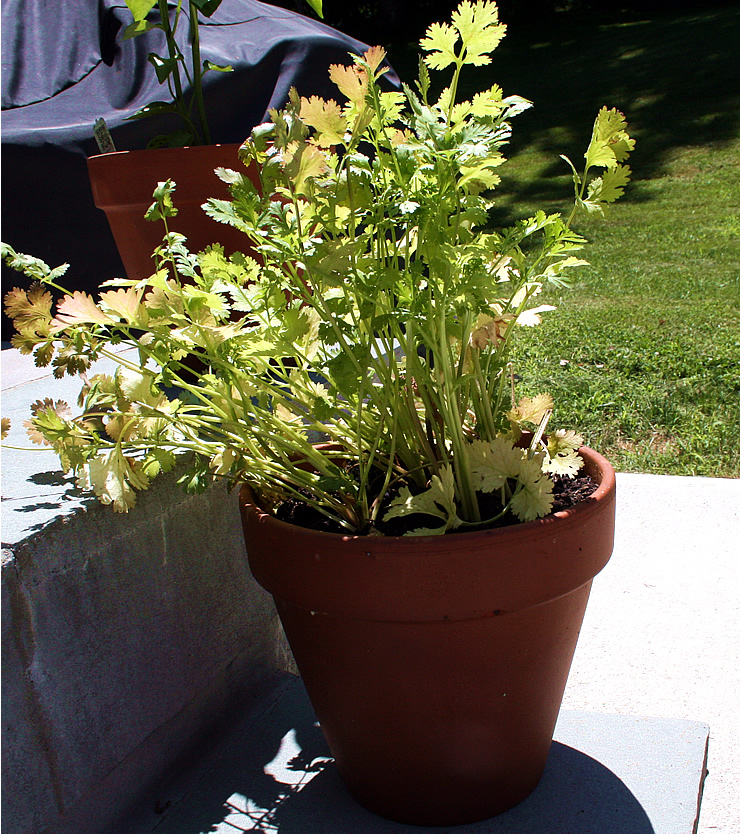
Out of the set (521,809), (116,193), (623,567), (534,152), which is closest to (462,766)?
(521,809)

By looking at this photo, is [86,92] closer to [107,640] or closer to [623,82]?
[107,640]

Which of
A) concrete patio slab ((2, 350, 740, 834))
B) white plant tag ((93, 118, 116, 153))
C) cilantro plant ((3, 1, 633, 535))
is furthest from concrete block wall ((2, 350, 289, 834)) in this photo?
white plant tag ((93, 118, 116, 153))

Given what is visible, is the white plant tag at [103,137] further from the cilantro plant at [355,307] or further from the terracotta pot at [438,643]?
the terracotta pot at [438,643]

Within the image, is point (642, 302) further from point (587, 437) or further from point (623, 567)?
point (623, 567)

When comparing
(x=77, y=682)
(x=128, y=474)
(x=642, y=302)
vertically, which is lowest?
(x=642, y=302)

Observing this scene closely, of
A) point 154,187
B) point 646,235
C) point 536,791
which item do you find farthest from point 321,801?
point 646,235

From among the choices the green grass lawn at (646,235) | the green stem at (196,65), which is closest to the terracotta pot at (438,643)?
the green stem at (196,65)

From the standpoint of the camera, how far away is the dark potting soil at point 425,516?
1.09 metres

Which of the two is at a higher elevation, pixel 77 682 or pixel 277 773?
pixel 77 682

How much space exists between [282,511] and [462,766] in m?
0.43

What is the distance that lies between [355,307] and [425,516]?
11.8 inches

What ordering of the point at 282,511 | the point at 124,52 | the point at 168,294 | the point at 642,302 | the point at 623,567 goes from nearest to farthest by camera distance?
the point at 168,294 < the point at 282,511 < the point at 623,567 < the point at 124,52 < the point at 642,302

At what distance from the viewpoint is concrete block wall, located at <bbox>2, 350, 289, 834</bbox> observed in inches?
40.1

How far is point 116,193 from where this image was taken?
5.15 feet
